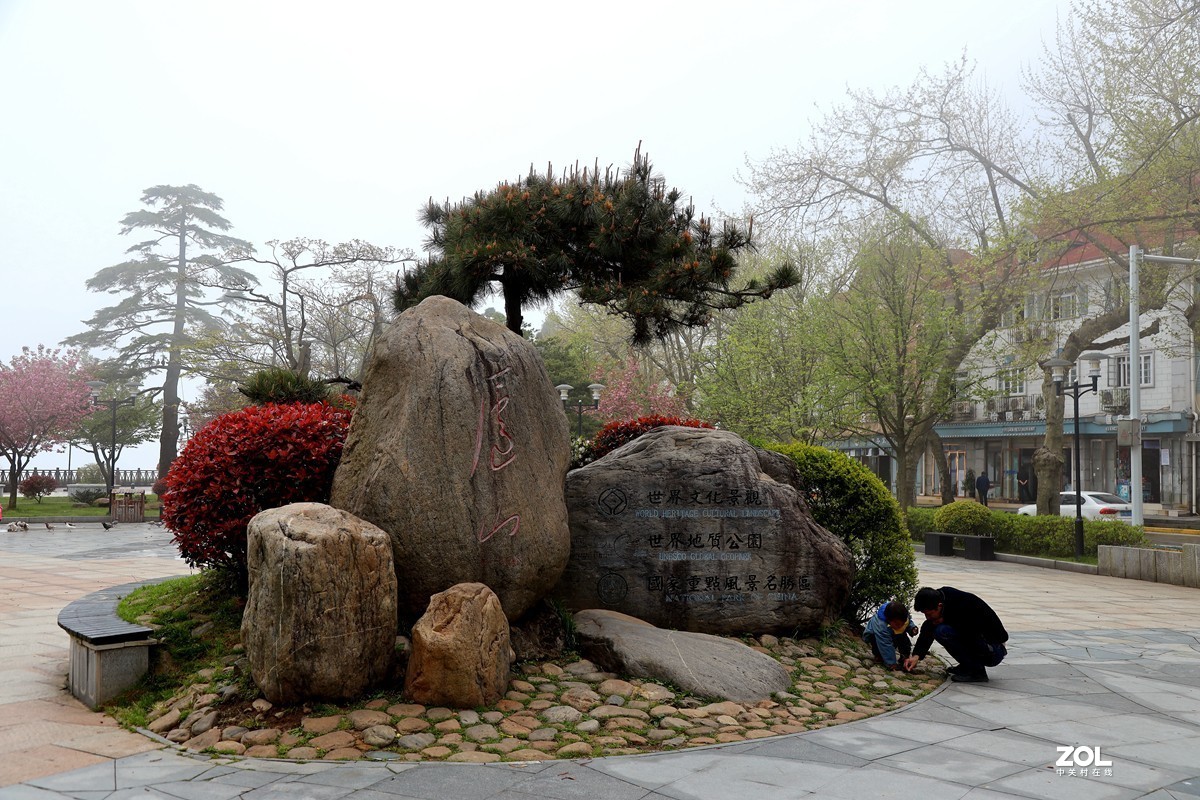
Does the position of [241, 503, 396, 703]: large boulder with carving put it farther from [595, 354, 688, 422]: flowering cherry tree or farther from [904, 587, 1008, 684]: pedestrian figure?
[595, 354, 688, 422]: flowering cherry tree

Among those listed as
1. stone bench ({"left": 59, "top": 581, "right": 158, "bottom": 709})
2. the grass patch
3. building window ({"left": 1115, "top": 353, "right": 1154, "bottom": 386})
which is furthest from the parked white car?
stone bench ({"left": 59, "top": 581, "right": 158, "bottom": 709})

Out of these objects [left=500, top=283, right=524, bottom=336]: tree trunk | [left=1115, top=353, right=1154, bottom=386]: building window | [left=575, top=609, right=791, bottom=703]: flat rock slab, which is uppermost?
[left=1115, top=353, right=1154, bottom=386]: building window

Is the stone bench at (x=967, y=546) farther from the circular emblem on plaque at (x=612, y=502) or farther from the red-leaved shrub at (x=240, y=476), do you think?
A: the red-leaved shrub at (x=240, y=476)

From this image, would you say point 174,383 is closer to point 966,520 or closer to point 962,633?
point 966,520

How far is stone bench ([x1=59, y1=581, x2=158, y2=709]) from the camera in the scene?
6.00m

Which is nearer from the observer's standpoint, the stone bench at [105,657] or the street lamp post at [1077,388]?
the stone bench at [105,657]

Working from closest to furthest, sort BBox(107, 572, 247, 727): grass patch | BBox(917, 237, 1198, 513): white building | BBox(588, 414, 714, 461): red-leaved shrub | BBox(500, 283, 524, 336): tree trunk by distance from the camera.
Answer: BBox(107, 572, 247, 727): grass patch
BBox(500, 283, 524, 336): tree trunk
BBox(588, 414, 714, 461): red-leaved shrub
BBox(917, 237, 1198, 513): white building

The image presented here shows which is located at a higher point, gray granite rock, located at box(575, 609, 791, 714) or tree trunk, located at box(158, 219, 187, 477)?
tree trunk, located at box(158, 219, 187, 477)

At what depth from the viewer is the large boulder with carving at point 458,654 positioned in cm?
A: 541

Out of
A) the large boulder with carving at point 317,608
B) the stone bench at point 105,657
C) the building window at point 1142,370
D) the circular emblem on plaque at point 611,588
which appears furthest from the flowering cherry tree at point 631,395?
the large boulder with carving at point 317,608

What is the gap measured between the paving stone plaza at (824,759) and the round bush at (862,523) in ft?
4.07

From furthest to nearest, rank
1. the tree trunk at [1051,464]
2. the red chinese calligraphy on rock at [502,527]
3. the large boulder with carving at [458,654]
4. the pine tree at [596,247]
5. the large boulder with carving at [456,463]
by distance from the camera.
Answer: the tree trunk at [1051,464] < the pine tree at [596,247] < the red chinese calligraphy on rock at [502,527] < the large boulder with carving at [456,463] < the large boulder with carving at [458,654]

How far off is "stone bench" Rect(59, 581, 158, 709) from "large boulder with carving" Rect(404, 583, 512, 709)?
2.15m

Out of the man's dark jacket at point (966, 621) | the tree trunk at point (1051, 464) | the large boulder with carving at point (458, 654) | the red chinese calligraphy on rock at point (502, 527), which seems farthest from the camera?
the tree trunk at point (1051, 464)
